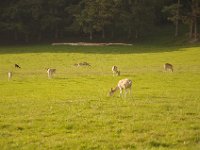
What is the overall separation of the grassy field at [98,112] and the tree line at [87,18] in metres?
35.1

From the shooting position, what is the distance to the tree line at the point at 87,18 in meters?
71.7

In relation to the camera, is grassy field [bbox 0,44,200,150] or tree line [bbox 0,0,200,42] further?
tree line [bbox 0,0,200,42]

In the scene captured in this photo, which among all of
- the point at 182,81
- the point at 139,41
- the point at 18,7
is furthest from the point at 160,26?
the point at 182,81

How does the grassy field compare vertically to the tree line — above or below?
below

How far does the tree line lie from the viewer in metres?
71.7

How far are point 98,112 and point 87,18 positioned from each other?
55.8 metres

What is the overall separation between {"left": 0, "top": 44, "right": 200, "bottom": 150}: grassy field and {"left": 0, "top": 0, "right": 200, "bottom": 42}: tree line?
35.1m

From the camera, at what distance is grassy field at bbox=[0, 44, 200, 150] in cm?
1268

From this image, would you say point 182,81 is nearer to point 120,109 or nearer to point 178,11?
point 120,109

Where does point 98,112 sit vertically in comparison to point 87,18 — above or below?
below

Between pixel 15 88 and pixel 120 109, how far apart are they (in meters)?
12.1

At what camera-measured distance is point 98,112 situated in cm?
1680

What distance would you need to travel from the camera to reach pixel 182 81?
30.4 metres

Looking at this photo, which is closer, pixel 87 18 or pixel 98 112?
pixel 98 112
